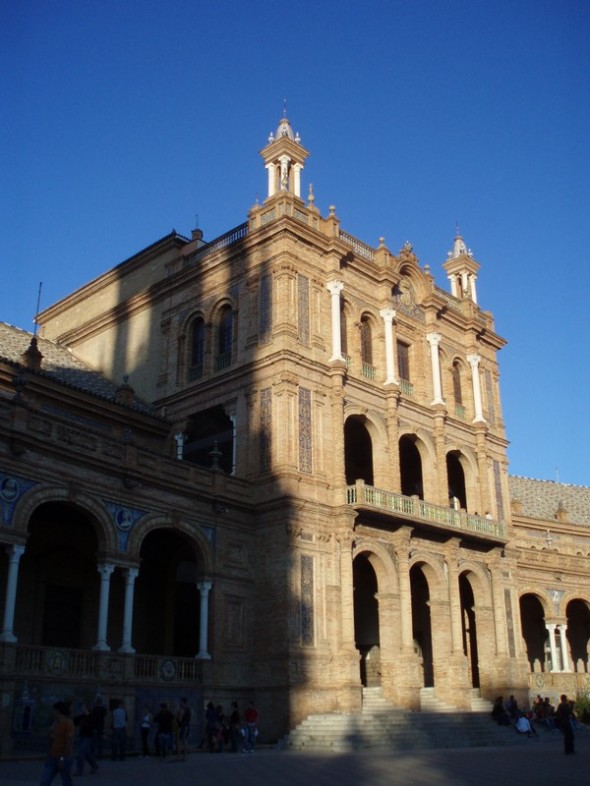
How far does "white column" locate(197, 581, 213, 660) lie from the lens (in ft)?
88.7

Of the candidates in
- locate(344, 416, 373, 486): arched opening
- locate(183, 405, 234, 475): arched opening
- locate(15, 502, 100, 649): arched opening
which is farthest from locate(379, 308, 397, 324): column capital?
locate(15, 502, 100, 649): arched opening

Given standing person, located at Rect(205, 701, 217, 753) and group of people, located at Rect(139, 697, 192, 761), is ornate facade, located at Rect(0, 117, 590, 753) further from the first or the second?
standing person, located at Rect(205, 701, 217, 753)

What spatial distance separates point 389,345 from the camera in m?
35.2

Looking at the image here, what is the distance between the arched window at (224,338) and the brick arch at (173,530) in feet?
25.5

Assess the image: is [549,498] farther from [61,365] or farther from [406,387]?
[61,365]

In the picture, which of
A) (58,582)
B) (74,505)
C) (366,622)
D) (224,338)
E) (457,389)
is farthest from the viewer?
(457,389)

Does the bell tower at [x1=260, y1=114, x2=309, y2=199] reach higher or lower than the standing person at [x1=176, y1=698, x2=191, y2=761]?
higher

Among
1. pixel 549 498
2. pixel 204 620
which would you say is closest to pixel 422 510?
pixel 204 620

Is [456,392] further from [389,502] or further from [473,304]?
[389,502]

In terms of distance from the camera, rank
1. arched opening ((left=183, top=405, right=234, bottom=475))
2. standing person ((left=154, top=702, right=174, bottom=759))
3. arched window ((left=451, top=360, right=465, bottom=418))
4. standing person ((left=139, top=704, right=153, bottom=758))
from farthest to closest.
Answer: arched window ((left=451, top=360, right=465, bottom=418)) → arched opening ((left=183, top=405, right=234, bottom=475)) → standing person ((left=139, top=704, right=153, bottom=758)) → standing person ((left=154, top=702, right=174, bottom=759))

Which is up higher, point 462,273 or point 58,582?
point 462,273

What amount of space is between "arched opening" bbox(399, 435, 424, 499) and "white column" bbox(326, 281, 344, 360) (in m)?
6.20

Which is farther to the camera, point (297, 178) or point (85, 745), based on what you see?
point (297, 178)

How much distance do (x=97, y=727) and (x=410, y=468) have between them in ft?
71.2
